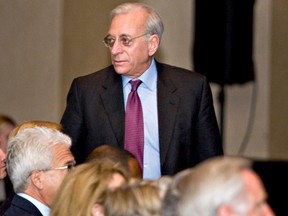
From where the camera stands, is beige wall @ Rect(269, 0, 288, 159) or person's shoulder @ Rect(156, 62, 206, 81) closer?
person's shoulder @ Rect(156, 62, 206, 81)

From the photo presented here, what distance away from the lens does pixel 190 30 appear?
8.61 meters

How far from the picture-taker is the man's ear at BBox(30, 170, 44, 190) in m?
4.50

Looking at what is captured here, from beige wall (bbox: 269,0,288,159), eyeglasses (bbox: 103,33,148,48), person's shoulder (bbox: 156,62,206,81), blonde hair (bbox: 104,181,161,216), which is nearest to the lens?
blonde hair (bbox: 104,181,161,216)

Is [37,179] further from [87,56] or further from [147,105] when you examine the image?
[87,56]

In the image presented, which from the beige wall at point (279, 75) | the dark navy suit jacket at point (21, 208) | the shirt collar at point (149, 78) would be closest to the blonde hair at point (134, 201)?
the dark navy suit jacket at point (21, 208)

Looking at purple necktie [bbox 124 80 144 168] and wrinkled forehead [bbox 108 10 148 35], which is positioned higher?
wrinkled forehead [bbox 108 10 148 35]

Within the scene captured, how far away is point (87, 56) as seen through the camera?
27.2 feet

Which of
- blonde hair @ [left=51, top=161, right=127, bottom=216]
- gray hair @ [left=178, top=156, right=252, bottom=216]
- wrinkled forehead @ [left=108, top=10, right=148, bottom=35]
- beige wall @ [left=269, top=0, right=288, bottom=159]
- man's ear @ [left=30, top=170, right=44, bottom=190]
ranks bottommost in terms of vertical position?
beige wall @ [left=269, top=0, right=288, bottom=159]

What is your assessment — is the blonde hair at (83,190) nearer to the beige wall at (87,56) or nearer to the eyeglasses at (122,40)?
the eyeglasses at (122,40)

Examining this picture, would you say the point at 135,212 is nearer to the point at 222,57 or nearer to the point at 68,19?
the point at 222,57

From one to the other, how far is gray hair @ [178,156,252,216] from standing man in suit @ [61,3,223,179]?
199 cm

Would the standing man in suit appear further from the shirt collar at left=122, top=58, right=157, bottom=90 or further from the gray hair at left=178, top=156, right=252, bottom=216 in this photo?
the gray hair at left=178, top=156, right=252, bottom=216

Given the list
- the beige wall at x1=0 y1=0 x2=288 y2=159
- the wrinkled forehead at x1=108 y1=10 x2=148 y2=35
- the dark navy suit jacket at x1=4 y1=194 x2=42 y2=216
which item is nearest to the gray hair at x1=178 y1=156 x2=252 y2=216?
the dark navy suit jacket at x1=4 y1=194 x2=42 y2=216

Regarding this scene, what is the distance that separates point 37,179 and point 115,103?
0.86 m
